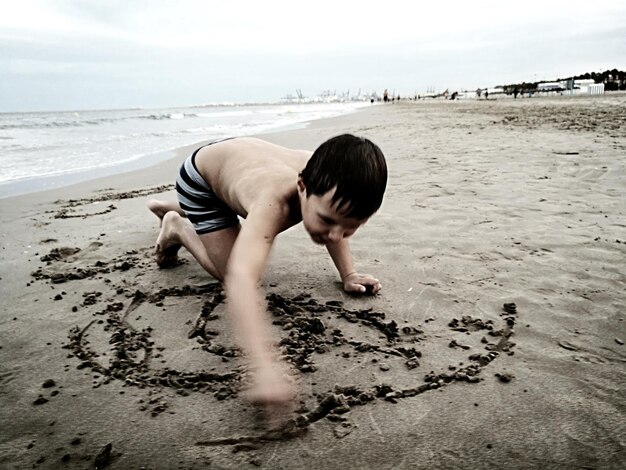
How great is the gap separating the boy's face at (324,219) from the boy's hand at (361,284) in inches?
22.3

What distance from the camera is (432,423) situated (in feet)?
4.78

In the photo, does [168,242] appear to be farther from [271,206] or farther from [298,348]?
[298,348]

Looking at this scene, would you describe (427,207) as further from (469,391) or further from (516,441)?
(516,441)

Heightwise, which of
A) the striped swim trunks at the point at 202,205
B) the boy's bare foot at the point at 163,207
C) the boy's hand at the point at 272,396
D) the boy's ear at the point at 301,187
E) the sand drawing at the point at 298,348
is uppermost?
the boy's ear at the point at 301,187

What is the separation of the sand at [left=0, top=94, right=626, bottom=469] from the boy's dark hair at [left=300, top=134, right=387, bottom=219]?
0.62 m

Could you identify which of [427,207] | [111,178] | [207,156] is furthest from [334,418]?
[111,178]

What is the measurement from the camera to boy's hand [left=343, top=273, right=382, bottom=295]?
2.41 metres

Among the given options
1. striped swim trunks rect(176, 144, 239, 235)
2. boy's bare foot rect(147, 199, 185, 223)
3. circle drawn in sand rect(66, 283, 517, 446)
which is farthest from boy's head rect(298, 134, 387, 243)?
boy's bare foot rect(147, 199, 185, 223)

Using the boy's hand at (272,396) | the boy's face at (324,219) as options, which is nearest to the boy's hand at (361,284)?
the boy's face at (324,219)

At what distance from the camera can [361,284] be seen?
Answer: 2441 millimetres

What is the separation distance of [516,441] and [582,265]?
→ 5.34 ft

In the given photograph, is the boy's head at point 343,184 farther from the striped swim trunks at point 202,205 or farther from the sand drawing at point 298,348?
the striped swim trunks at point 202,205

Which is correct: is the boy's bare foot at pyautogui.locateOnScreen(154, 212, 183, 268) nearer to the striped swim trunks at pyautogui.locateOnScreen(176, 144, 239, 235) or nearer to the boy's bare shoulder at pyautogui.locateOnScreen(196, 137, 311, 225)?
the striped swim trunks at pyautogui.locateOnScreen(176, 144, 239, 235)

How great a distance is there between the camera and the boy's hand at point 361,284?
2.41m
